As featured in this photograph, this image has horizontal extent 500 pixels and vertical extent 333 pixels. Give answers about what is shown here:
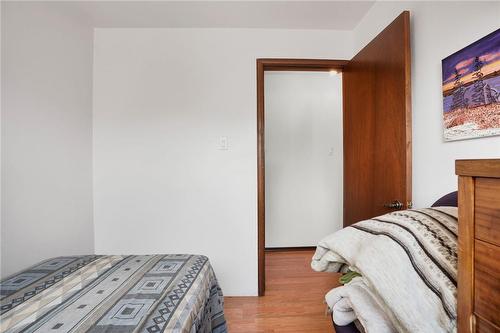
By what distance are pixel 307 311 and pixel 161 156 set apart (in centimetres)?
180

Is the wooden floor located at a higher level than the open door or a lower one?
lower

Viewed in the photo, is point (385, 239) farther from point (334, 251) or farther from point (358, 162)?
point (358, 162)

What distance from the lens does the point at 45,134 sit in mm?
1623

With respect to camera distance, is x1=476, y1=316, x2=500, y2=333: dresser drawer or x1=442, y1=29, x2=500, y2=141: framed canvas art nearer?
x1=476, y1=316, x2=500, y2=333: dresser drawer

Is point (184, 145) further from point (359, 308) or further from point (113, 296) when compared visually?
point (359, 308)

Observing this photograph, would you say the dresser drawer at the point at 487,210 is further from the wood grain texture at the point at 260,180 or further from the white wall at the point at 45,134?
the white wall at the point at 45,134

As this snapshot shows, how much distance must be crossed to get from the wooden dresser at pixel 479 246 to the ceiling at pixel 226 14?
1.80 m

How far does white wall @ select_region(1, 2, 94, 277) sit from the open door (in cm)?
227

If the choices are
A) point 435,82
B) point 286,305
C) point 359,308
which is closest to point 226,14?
point 435,82

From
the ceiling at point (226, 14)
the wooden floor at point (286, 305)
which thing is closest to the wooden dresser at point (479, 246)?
the wooden floor at point (286, 305)

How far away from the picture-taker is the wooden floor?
1.72m

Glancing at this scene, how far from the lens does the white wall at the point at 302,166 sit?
3.31m

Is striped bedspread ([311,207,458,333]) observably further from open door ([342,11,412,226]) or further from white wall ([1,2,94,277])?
white wall ([1,2,94,277])

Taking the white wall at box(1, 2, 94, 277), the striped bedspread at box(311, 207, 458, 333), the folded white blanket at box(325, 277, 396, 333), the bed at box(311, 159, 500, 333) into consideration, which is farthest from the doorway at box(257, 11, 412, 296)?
the white wall at box(1, 2, 94, 277)
